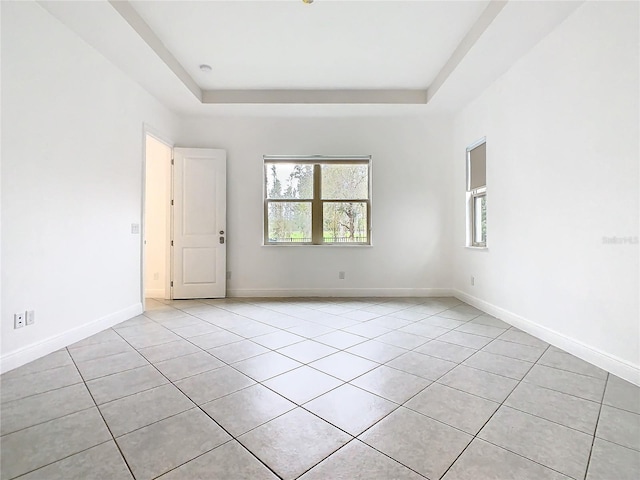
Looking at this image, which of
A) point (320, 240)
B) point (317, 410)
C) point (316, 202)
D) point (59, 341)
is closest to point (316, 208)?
point (316, 202)

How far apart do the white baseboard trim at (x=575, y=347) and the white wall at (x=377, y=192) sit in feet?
4.48

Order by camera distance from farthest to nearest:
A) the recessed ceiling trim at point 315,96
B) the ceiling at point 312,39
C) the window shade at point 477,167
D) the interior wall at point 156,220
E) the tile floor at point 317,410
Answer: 1. the interior wall at point 156,220
2. the recessed ceiling trim at point 315,96
3. the window shade at point 477,167
4. the ceiling at point 312,39
5. the tile floor at point 317,410

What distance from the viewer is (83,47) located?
2906 mm

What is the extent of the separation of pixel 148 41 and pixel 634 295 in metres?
4.47

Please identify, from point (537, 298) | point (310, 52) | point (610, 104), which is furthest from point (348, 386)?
point (310, 52)

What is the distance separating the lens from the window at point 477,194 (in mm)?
4066

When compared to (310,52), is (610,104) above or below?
below

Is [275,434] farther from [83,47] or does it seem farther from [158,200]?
[158,200]

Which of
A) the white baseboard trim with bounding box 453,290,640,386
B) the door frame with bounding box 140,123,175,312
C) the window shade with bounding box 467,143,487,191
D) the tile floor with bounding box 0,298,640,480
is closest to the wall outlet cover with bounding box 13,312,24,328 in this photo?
the tile floor with bounding box 0,298,640,480

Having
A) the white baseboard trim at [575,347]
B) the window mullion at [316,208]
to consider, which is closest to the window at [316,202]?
the window mullion at [316,208]

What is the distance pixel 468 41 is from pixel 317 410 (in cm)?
354

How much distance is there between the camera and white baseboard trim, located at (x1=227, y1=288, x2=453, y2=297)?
4879 mm

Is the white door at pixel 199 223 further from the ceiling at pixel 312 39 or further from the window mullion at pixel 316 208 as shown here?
the window mullion at pixel 316 208

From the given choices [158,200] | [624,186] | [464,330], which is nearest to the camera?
[624,186]
